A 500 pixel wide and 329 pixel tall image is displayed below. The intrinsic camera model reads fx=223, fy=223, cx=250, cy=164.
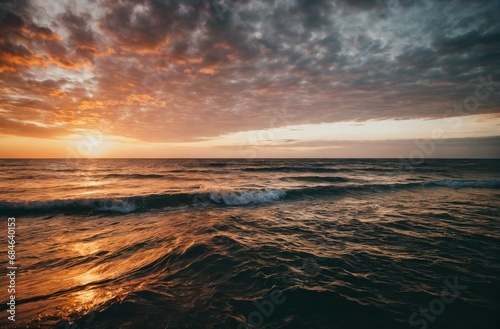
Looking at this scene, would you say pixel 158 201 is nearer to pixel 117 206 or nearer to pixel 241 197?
pixel 117 206

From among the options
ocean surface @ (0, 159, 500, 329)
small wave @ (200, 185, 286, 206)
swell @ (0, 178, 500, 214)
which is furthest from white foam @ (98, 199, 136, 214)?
small wave @ (200, 185, 286, 206)

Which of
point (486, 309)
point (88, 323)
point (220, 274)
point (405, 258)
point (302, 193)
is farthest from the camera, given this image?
point (302, 193)

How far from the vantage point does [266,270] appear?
5.95 meters

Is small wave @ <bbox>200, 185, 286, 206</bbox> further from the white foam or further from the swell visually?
the white foam

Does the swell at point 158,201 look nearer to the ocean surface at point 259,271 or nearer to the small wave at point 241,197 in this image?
the small wave at point 241,197

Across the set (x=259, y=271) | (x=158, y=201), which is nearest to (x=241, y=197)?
(x=158, y=201)

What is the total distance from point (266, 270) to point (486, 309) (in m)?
4.44

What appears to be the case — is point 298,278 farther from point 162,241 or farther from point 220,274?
point 162,241

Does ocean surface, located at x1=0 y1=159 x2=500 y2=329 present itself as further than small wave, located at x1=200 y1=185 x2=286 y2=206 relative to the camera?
No

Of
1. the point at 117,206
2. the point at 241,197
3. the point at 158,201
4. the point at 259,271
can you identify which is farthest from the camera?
the point at 241,197

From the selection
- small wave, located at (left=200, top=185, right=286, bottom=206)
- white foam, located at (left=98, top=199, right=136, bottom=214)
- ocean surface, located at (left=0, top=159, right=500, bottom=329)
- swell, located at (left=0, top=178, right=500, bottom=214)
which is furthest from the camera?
small wave, located at (left=200, top=185, right=286, bottom=206)

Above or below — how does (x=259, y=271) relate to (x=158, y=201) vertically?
above

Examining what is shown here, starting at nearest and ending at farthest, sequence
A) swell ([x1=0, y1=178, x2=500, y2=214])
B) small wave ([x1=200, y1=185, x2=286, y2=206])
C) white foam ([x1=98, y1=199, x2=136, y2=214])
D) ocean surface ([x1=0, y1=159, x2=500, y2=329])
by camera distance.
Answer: ocean surface ([x1=0, y1=159, x2=500, y2=329]), swell ([x1=0, y1=178, x2=500, y2=214]), white foam ([x1=98, y1=199, x2=136, y2=214]), small wave ([x1=200, y1=185, x2=286, y2=206])

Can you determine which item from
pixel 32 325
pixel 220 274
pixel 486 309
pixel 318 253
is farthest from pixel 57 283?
pixel 486 309
